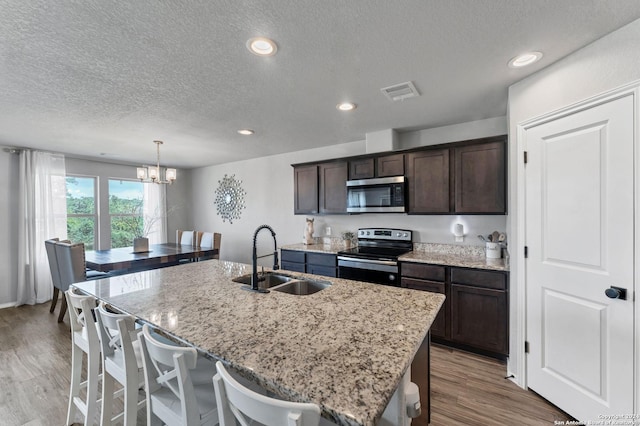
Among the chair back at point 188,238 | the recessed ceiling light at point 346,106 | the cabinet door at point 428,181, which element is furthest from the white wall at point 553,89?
the chair back at point 188,238

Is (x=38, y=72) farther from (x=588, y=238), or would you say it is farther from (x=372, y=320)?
(x=588, y=238)

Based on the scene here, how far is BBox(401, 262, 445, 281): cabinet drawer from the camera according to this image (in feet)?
8.93

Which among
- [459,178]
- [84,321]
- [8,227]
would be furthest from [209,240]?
[459,178]

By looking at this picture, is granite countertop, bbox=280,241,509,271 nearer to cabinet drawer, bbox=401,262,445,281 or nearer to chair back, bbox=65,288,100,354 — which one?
cabinet drawer, bbox=401,262,445,281

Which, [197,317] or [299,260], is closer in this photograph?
[197,317]

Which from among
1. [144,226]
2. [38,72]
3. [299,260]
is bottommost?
[299,260]

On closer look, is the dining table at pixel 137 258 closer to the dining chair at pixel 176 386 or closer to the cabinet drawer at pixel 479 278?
the dining chair at pixel 176 386

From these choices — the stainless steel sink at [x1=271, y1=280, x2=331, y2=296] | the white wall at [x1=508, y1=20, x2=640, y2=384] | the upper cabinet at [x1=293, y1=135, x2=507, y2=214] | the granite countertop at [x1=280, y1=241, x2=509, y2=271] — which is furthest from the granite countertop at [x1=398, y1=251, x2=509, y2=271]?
the stainless steel sink at [x1=271, y1=280, x2=331, y2=296]

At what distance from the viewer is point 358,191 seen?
3566 mm

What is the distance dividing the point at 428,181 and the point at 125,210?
19.6 ft

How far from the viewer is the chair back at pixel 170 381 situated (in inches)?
37.3

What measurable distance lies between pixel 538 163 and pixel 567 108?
1.30 feet

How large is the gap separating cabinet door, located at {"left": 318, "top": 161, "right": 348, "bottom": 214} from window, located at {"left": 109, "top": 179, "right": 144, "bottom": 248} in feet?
14.2

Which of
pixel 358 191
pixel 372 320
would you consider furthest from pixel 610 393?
pixel 358 191
